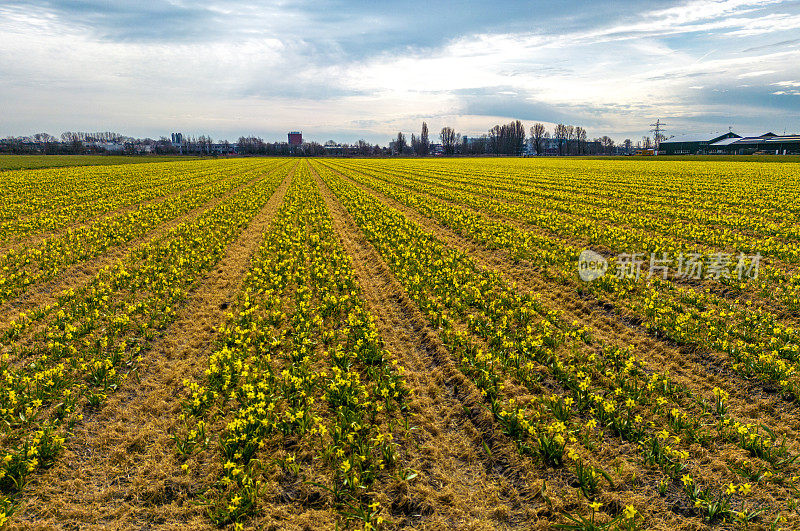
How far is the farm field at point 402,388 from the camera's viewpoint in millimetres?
4414

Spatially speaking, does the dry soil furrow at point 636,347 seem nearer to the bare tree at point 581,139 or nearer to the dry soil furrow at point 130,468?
the dry soil furrow at point 130,468

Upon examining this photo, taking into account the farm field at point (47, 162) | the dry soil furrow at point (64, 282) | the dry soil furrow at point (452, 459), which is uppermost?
the farm field at point (47, 162)

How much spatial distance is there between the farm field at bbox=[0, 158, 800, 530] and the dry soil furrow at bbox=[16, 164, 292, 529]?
25 millimetres

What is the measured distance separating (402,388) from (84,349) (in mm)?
6107

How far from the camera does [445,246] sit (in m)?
14.9

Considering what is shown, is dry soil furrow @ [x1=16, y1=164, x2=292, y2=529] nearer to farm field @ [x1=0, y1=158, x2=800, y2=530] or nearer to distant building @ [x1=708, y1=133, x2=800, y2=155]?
farm field @ [x1=0, y1=158, x2=800, y2=530]

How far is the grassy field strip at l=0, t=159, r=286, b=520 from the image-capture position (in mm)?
5145

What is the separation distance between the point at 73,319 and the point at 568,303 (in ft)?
37.3

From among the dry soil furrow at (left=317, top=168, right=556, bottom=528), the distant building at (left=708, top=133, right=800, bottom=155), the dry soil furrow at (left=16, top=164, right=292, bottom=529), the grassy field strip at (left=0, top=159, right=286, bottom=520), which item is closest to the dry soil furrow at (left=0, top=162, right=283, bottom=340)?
the grassy field strip at (left=0, top=159, right=286, bottom=520)

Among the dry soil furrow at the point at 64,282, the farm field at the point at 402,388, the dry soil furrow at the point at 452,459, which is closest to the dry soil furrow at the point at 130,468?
the farm field at the point at 402,388

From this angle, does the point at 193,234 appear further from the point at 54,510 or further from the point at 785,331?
the point at 785,331

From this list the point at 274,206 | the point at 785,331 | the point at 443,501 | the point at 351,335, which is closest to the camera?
the point at 443,501

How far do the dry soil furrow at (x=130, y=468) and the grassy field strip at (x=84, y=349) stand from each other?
256 millimetres

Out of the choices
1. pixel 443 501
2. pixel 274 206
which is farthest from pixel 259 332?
pixel 274 206
